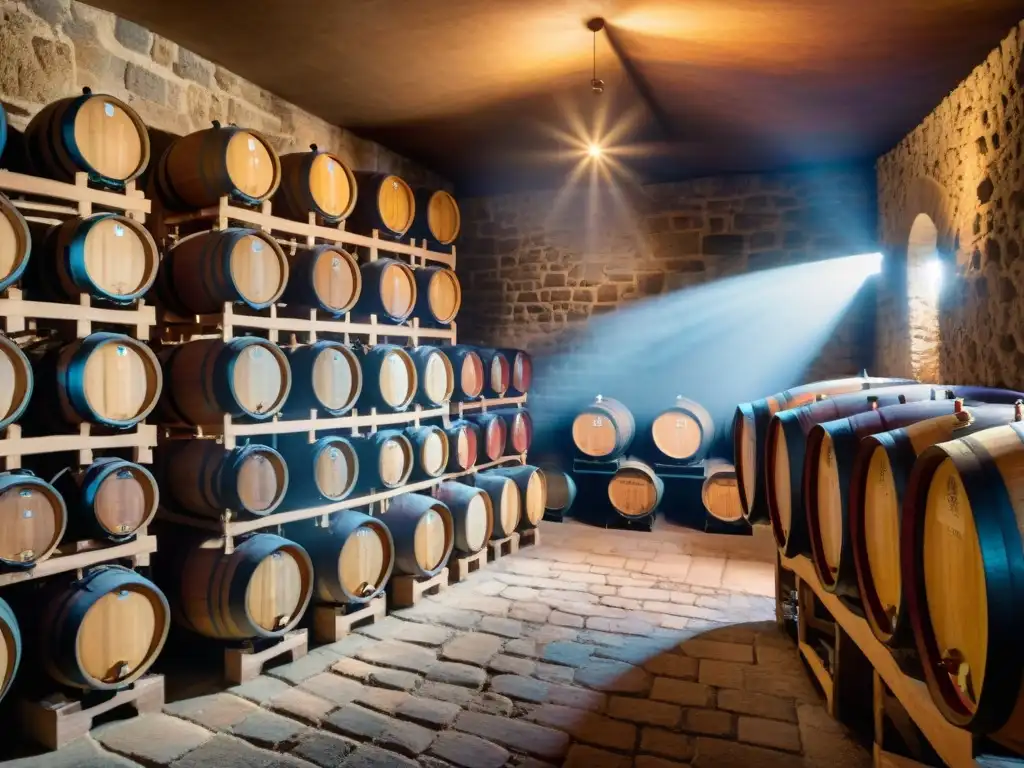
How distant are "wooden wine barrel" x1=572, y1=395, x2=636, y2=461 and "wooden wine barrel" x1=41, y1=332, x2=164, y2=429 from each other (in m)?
4.05

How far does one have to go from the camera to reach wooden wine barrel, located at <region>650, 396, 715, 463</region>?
245 inches

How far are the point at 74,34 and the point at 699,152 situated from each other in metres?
4.73

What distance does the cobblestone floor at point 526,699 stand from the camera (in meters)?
2.58

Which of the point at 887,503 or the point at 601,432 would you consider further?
the point at 601,432

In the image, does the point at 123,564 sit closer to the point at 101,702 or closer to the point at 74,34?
the point at 101,702

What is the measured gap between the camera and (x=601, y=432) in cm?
635

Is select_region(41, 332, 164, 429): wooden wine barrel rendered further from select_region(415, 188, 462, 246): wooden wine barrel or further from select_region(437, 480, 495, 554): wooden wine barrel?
select_region(415, 188, 462, 246): wooden wine barrel

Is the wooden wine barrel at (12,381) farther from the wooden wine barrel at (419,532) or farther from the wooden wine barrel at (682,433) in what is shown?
the wooden wine barrel at (682,433)

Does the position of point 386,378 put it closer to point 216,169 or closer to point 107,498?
point 216,169

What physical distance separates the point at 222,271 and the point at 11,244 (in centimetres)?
91

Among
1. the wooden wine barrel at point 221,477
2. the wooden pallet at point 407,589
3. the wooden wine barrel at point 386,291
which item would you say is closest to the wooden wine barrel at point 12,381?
the wooden wine barrel at point 221,477

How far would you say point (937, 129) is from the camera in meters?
4.77

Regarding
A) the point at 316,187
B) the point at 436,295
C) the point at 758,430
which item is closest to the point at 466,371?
the point at 436,295

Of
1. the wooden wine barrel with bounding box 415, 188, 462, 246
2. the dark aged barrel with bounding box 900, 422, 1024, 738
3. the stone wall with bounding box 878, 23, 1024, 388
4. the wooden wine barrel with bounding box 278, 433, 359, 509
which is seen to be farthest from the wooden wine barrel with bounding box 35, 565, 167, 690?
the stone wall with bounding box 878, 23, 1024, 388
